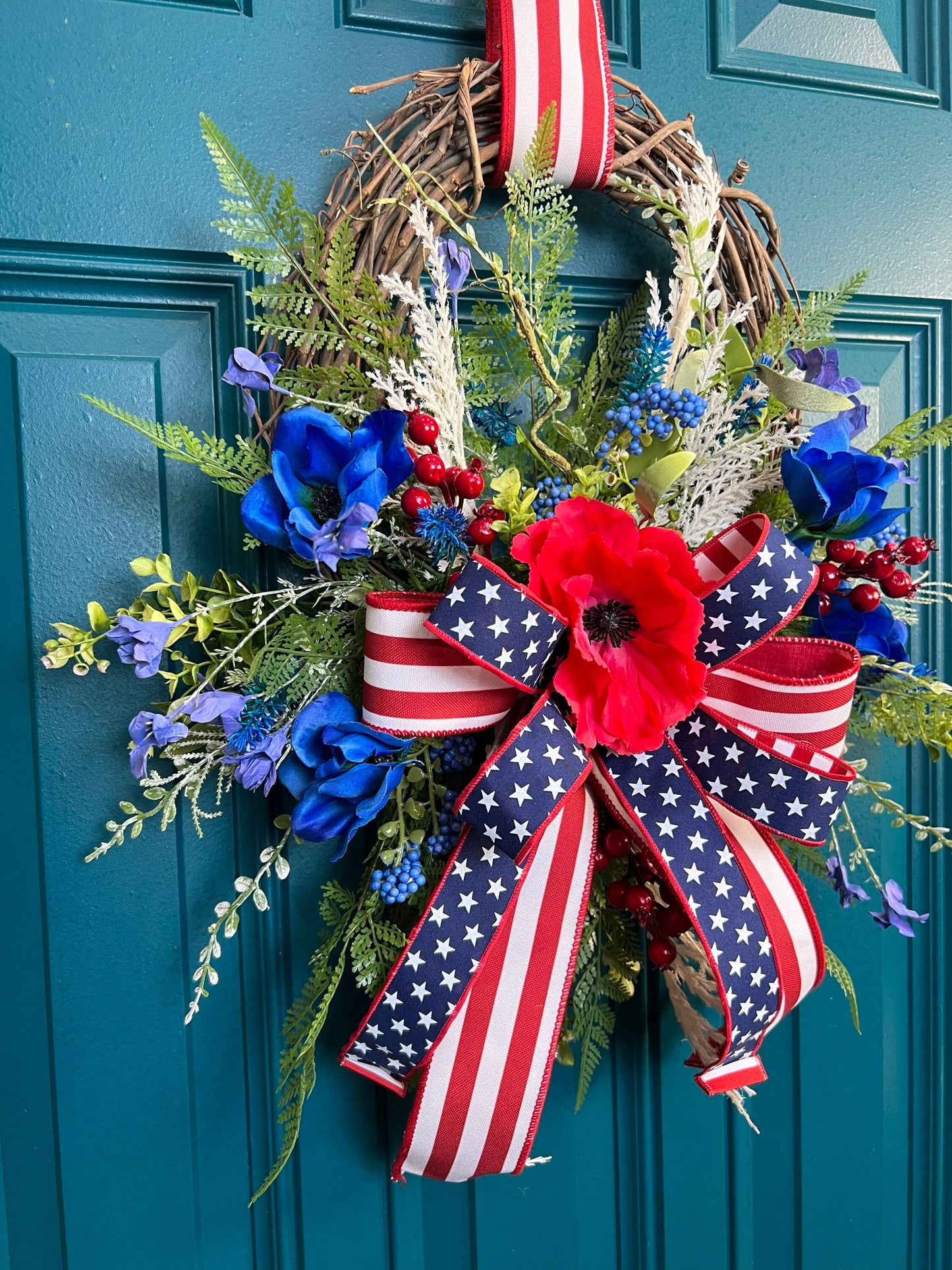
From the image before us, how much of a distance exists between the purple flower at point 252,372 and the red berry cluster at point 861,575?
18.4 inches

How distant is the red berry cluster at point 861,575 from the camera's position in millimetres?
702

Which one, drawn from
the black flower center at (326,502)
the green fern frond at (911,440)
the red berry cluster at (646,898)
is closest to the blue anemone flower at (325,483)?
the black flower center at (326,502)

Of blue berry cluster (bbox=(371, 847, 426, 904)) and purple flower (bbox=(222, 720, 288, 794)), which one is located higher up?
purple flower (bbox=(222, 720, 288, 794))

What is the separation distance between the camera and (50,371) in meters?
0.70

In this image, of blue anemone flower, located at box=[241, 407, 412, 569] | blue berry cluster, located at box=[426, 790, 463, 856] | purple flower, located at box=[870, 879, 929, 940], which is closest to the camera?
blue anemone flower, located at box=[241, 407, 412, 569]

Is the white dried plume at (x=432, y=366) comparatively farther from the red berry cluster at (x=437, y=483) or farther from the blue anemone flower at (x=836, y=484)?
the blue anemone flower at (x=836, y=484)

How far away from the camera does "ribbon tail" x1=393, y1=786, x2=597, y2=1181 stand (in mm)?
666

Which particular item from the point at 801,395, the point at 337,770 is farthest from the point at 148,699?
the point at 801,395

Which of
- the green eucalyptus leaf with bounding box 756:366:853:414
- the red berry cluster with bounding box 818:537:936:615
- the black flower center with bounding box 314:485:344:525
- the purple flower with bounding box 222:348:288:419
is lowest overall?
the red berry cluster with bounding box 818:537:936:615

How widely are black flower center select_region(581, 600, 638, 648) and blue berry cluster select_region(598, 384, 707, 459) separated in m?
0.14

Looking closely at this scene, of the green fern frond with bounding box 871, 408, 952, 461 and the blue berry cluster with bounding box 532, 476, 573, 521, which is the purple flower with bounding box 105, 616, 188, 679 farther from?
the green fern frond with bounding box 871, 408, 952, 461

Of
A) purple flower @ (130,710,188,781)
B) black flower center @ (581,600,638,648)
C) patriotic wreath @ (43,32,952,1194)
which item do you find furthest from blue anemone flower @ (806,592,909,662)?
purple flower @ (130,710,188,781)

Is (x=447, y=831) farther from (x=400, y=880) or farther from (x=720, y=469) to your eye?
(x=720, y=469)

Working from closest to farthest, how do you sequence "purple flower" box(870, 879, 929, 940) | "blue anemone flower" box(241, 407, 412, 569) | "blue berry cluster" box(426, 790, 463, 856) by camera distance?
"blue anemone flower" box(241, 407, 412, 569) → "blue berry cluster" box(426, 790, 463, 856) → "purple flower" box(870, 879, 929, 940)
